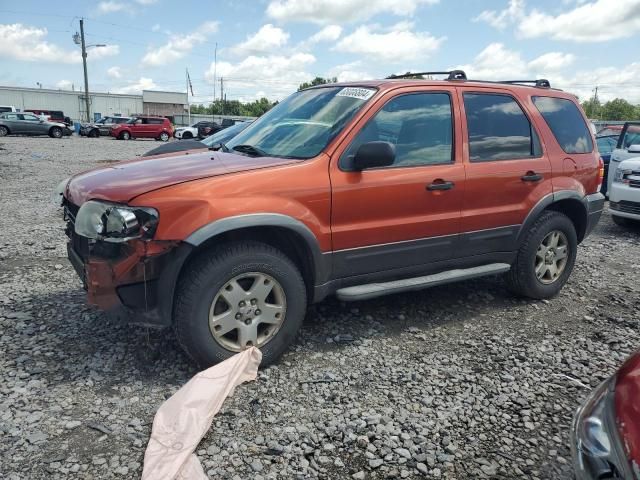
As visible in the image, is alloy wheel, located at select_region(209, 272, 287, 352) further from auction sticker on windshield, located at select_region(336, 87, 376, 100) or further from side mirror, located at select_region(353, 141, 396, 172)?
auction sticker on windshield, located at select_region(336, 87, 376, 100)

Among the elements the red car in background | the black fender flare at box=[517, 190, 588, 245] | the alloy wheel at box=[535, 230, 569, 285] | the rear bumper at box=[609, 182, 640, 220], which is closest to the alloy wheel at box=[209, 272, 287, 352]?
the black fender flare at box=[517, 190, 588, 245]

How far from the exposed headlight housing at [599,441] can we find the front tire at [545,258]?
2.69 metres

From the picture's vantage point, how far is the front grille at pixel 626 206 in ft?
25.7

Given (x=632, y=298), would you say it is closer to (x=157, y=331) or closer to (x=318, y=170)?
(x=318, y=170)

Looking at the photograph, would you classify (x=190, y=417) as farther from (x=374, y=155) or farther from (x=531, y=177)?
(x=531, y=177)

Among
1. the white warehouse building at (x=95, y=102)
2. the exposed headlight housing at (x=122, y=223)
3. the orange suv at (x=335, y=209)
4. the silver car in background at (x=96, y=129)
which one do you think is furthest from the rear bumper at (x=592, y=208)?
the white warehouse building at (x=95, y=102)

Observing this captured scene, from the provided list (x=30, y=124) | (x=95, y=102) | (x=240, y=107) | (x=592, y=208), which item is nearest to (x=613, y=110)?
(x=240, y=107)

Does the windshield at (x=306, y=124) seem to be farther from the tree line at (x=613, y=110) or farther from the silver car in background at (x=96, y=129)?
the tree line at (x=613, y=110)

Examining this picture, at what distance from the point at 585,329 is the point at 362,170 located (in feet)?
7.88

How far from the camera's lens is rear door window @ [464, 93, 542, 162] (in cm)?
416

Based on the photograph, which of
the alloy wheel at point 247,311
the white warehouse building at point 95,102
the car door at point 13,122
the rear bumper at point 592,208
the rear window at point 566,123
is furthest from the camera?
the white warehouse building at point 95,102

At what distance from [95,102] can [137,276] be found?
2853 inches

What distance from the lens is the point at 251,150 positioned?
387 cm

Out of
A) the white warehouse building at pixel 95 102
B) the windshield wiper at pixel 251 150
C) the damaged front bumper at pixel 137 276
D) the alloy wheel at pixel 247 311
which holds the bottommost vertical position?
the alloy wheel at pixel 247 311
